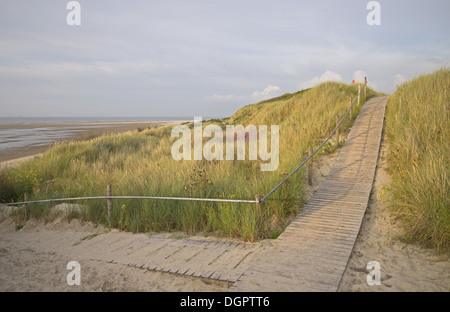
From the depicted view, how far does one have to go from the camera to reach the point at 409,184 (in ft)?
19.7

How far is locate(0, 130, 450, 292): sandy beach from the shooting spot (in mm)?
4395

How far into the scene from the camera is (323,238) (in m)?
5.62

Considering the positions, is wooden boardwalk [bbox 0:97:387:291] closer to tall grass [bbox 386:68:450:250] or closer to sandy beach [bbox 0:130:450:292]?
sandy beach [bbox 0:130:450:292]

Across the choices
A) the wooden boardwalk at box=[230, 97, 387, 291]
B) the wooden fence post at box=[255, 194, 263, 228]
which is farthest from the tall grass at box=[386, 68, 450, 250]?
the wooden fence post at box=[255, 194, 263, 228]

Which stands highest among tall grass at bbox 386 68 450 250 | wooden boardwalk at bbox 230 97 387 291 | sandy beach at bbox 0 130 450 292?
tall grass at bbox 386 68 450 250

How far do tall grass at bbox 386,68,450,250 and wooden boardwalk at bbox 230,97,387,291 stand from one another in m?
0.81

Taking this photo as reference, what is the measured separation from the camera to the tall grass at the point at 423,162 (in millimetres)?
5285

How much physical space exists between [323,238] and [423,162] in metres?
3.22

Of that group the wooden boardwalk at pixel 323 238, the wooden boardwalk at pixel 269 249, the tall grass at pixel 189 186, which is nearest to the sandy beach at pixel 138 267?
the wooden boardwalk at pixel 269 249

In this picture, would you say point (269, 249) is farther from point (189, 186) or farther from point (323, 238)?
point (189, 186)

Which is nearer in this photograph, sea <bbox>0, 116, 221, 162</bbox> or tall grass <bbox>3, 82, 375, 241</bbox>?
tall grass <bbox>3, 82, 375, 241</bbox>
